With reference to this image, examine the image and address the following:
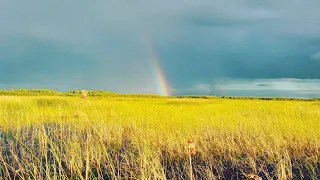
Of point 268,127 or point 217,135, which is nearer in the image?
point 217,135

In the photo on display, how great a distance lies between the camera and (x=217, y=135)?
33.2 feet

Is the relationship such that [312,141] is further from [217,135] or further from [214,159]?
[214,159]

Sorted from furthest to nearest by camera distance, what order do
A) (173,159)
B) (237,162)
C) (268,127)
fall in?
(268,127)
(173,159)
(237,162)

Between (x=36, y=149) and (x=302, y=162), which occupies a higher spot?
(x=36, y=149)

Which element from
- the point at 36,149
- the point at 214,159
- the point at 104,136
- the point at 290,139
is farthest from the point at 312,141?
the point at 36,149

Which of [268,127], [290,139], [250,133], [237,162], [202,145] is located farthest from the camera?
[268,127]

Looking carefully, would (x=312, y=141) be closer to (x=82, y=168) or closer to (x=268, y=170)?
(x=268, y=170)

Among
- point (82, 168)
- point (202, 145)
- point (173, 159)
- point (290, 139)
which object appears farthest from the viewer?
point (290, 139)

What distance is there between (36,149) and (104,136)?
2.40 m

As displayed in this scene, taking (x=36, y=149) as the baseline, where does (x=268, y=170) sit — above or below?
below

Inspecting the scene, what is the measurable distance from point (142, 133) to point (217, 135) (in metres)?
2.87

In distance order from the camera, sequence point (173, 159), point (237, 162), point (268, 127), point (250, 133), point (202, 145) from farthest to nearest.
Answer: point (268, 127)
point (250, 133)
point (202, 145)
point (173, 159)
point (237, 162)

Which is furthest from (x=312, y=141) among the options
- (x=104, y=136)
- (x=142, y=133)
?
(x=104, y=136)

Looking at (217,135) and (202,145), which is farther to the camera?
(217,135)
